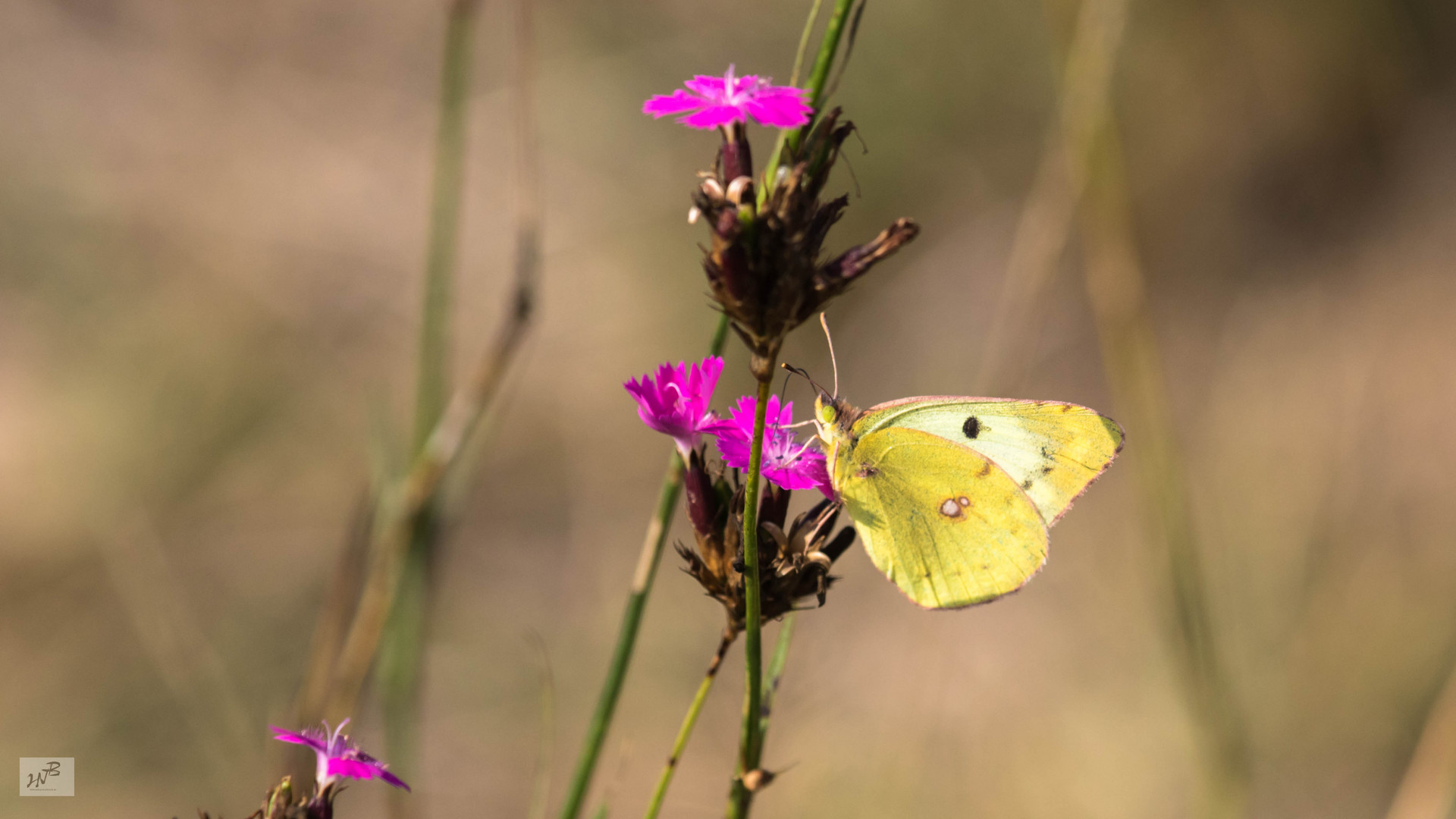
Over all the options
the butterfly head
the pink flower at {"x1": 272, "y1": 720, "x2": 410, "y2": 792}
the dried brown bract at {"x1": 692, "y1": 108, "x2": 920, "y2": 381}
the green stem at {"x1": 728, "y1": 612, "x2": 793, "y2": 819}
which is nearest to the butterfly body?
the butterfly head


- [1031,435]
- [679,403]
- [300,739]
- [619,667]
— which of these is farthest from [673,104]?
[1031,435]

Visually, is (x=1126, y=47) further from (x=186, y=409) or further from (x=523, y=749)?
(x=186, y=409)

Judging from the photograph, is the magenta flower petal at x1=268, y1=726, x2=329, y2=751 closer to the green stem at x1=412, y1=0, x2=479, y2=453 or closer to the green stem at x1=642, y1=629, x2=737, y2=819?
the green stem at x1=642, y1=629, x2=737, y2=819

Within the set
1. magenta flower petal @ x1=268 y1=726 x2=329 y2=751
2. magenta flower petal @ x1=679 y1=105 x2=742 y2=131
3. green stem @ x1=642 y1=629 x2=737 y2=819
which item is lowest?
green stem @ x1=642 y1=629 x2=737 y2=819

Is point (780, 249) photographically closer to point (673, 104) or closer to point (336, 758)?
point (673, 104)

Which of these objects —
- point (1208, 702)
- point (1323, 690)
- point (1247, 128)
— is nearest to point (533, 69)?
point (1247, 128)

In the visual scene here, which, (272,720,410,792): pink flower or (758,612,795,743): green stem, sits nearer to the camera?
(272,720,410,792): pink flower

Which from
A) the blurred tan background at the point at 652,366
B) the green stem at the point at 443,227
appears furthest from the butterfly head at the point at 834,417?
the blurred tan background at the point at 652,366
